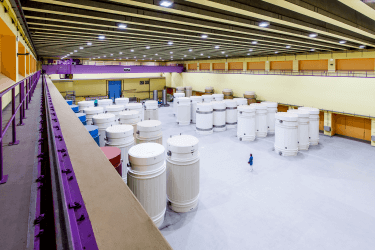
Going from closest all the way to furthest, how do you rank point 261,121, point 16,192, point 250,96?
point 16,192, point 261,121, point 250,96

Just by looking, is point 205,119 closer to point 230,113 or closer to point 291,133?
point 230,113

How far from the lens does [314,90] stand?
11.5m

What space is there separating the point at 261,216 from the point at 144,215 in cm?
436

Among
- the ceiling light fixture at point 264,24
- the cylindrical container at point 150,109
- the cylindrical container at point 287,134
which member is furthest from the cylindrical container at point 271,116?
the ceiling light fixture at point 264,24

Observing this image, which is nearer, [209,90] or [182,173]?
[182,173]

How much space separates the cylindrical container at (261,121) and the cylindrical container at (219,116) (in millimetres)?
1795

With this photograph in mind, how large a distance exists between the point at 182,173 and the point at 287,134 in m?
5.09

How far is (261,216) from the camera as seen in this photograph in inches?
179

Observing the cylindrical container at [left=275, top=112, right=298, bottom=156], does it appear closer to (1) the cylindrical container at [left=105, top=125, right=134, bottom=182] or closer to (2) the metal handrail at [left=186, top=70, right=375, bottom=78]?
(2) the metal handrail at [left=186, top=70, right=375, bottom=78]

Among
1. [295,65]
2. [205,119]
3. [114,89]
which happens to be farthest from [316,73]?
[114,89]

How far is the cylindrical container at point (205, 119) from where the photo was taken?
10.6 m

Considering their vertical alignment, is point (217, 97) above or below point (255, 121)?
above

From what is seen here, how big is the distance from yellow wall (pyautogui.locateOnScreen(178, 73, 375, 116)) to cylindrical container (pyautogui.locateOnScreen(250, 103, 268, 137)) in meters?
3.55

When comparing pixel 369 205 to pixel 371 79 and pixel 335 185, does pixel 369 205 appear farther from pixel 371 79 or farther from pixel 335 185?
pixel 371 79
